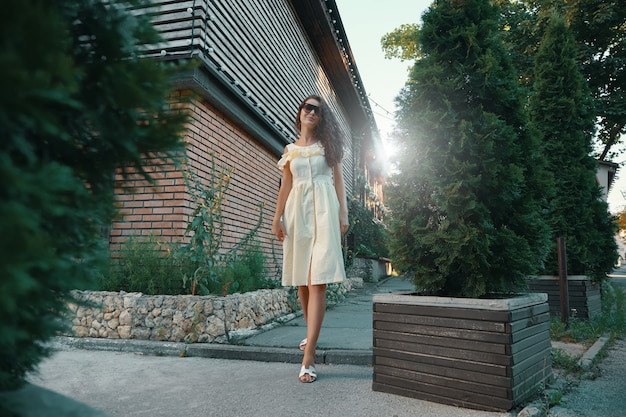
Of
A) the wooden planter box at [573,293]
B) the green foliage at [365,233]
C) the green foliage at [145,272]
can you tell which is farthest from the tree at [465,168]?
the green foliage at [365,233]

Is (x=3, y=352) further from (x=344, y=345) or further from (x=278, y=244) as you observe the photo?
(x=278, y=244)

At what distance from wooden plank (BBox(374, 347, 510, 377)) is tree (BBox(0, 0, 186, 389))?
2.03 meters

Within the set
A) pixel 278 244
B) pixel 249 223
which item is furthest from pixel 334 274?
pixel 278 244

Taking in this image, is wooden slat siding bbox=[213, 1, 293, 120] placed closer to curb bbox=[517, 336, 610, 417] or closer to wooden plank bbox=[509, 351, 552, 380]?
wooden plank bbox=[509, 351, 552, 380]

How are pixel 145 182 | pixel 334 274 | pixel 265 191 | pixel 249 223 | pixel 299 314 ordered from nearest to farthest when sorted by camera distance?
pixel 145 182 → pixel 334 274 → pixel 299 314 → pixel 249 223 → pixel 265 191

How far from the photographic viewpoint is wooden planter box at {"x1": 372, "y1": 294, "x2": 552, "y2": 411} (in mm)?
2252

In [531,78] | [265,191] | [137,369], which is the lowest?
[137,369]

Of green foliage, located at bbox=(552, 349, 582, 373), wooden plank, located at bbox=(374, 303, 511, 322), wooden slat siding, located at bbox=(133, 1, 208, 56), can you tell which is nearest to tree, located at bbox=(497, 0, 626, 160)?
wooden slat siding, located at bbox=(133, 1, 208, 56)

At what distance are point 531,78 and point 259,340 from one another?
1325cm

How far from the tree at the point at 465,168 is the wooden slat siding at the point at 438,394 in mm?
649

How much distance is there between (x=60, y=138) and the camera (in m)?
0.84

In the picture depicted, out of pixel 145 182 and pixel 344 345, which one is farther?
pixel 344 345

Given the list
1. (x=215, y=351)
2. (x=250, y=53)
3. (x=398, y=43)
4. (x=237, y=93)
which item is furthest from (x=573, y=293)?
(x=398, y=43)

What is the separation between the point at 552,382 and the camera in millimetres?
2859
